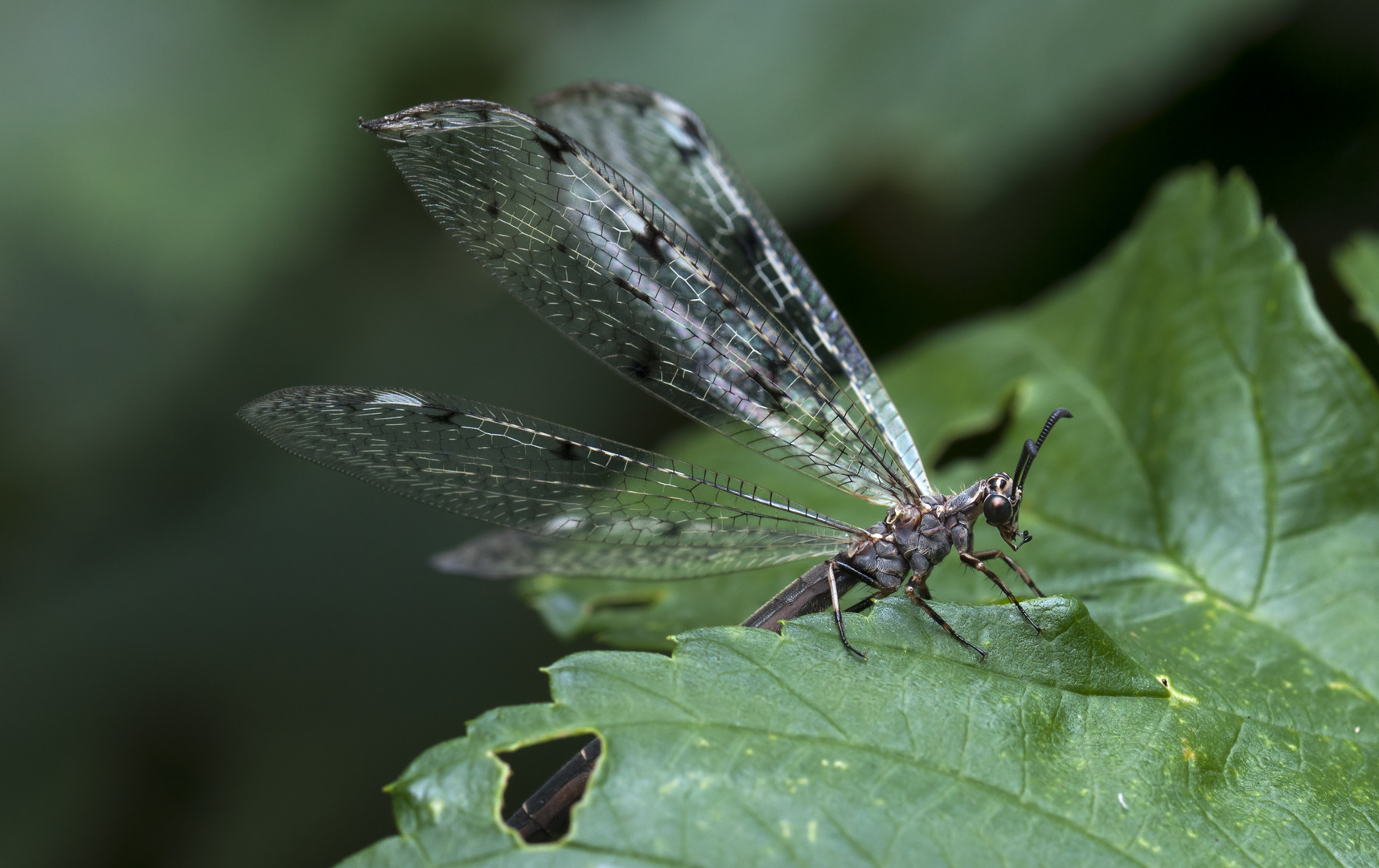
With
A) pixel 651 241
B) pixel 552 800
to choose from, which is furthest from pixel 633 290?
pixel 552 800

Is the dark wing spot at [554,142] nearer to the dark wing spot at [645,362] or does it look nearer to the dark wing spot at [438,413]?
the dark wing spot at [645,362]

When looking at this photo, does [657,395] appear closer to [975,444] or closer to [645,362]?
[645,362]

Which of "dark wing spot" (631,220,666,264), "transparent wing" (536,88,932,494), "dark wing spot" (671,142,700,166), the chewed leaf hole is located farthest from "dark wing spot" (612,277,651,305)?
the chewed leaf hole

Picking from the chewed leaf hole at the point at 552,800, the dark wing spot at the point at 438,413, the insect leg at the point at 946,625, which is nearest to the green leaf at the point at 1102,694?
the insect leg at the point at 946,625

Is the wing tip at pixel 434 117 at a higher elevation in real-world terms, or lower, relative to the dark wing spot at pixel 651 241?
higher

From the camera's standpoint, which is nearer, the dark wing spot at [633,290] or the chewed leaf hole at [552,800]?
the chewed leaf hole at [552,800]

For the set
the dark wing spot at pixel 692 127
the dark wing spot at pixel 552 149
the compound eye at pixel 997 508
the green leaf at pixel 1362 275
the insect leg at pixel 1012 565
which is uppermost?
the dark wing spot at pixel 552 149

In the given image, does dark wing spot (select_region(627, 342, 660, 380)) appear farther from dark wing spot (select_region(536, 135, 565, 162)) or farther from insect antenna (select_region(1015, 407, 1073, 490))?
insect antenna (select_region(1015, 407, 1073, 490))
